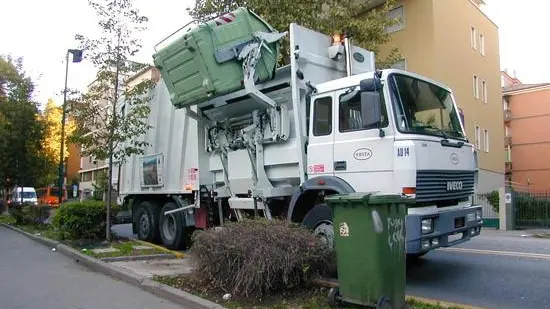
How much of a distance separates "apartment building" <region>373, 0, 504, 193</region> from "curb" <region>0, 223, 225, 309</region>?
14.1 m

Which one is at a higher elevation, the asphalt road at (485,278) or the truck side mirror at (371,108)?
the truck side mirror at (371,108)

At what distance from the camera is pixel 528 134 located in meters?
47.6

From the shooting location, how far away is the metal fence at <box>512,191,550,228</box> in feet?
64.4

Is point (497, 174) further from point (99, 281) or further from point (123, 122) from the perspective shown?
point (99, 281)

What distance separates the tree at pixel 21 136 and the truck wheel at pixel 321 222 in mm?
16943

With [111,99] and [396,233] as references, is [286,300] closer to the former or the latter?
[396,233]

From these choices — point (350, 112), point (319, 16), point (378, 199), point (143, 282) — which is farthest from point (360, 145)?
point (319, 16)

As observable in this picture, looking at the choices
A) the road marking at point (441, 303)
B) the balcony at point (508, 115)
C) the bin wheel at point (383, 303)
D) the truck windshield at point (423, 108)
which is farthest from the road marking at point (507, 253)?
the balcony at point (508, 115)

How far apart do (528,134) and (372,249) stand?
47462 mm

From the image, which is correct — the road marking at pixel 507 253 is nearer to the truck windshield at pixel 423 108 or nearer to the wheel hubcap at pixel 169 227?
the truck windshield at pixel 423 108

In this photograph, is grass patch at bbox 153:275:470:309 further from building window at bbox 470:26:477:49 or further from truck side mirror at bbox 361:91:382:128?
building window at bbox 470:26:477:49

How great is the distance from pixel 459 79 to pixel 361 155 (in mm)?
21026

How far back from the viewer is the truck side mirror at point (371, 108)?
22.9ft

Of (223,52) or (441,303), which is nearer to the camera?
(441,303)
